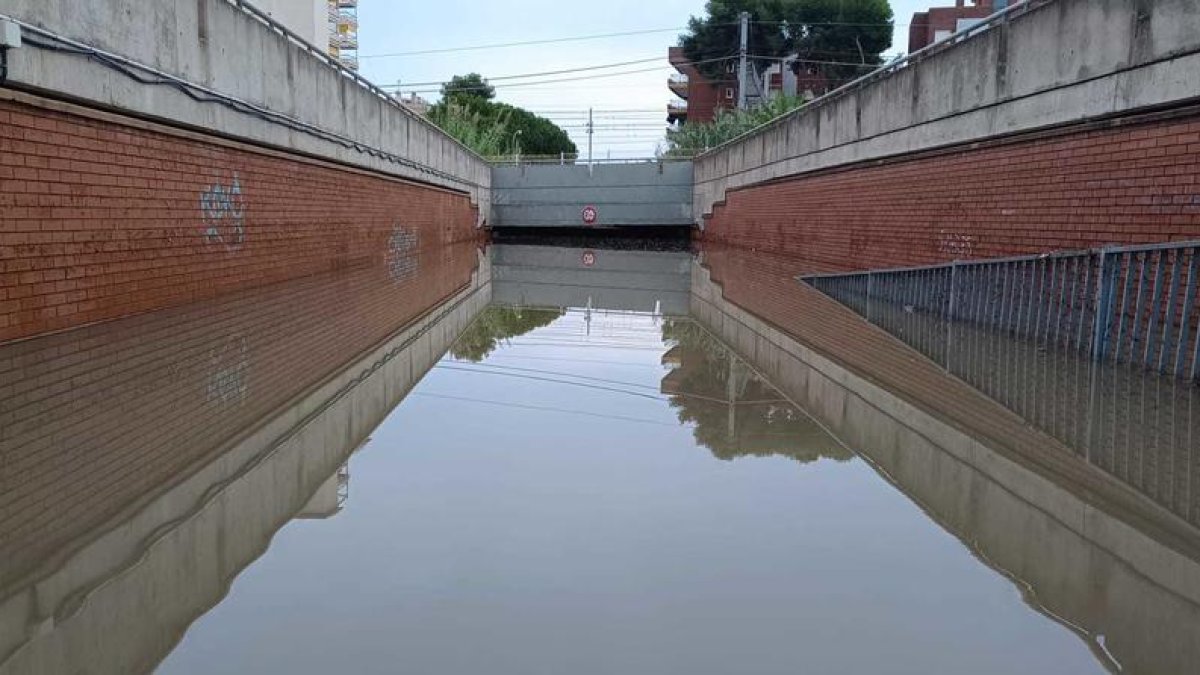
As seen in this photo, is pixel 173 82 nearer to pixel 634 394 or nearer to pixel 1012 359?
pixel 634 394

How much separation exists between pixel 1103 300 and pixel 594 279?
12.9 metres

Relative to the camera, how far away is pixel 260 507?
14.3 ft

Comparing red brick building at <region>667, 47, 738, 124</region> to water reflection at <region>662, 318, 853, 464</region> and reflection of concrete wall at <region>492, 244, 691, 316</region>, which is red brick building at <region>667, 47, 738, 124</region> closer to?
reflection of concrete wall at <region>492, 244, 691, 316</region>

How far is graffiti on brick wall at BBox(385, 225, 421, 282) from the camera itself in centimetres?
1836

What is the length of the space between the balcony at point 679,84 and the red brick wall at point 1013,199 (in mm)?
60898

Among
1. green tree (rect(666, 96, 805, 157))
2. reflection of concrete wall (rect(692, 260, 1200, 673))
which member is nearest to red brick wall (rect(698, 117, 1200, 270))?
reflection of concrete wall (rect(692, 260, 1200, 673))

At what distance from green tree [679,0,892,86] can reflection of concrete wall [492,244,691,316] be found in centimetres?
2912

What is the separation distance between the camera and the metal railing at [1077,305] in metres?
6.80

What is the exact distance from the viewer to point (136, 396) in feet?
19.7

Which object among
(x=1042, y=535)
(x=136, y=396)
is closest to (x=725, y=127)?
(x=136, y=396)

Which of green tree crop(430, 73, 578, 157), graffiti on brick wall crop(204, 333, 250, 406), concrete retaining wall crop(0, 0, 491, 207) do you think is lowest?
graffiti on brick wall crop(204, 333, 250, 406)

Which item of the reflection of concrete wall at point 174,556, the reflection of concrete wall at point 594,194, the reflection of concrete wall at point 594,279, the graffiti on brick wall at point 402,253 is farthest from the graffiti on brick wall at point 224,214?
the reflection of concrete wall at point 594,194

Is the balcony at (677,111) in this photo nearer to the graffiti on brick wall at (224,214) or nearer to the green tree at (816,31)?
the green tree at (816,31)

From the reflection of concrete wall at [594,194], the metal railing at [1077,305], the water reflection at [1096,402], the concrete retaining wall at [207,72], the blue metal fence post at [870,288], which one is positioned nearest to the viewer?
the water reflection at [1096,402]
